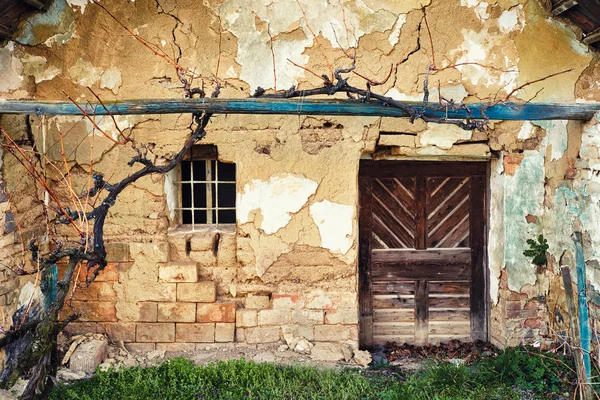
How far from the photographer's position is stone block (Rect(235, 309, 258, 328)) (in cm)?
523

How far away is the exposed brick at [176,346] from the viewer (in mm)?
5246

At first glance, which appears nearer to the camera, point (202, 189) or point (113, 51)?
point (113, 51)

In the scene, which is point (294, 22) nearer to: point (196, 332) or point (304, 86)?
point (304, 86)

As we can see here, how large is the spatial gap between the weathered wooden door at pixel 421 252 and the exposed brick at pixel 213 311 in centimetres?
130

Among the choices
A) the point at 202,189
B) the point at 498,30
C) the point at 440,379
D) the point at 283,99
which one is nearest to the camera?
the point at 283,99

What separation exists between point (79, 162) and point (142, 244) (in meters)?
0.92

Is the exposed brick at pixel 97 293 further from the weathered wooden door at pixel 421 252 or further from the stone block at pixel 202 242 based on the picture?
the weathered wooden door at pixel 421 252

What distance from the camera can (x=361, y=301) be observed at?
221 inches

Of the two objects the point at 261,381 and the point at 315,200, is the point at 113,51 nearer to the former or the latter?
the point at 315,200

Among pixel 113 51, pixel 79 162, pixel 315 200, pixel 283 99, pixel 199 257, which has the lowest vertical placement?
pixel 199 257

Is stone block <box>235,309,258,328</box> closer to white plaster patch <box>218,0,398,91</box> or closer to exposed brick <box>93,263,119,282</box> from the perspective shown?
exposed brick <box>93,263,119,282</box>

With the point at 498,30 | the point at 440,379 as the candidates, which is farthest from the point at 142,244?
the point at 498,30

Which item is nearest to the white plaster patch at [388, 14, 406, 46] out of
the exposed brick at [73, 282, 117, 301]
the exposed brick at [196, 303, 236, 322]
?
the exposed brick at [196, 303, 236, 322]

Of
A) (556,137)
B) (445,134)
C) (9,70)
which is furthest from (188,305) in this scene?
(556,137)
